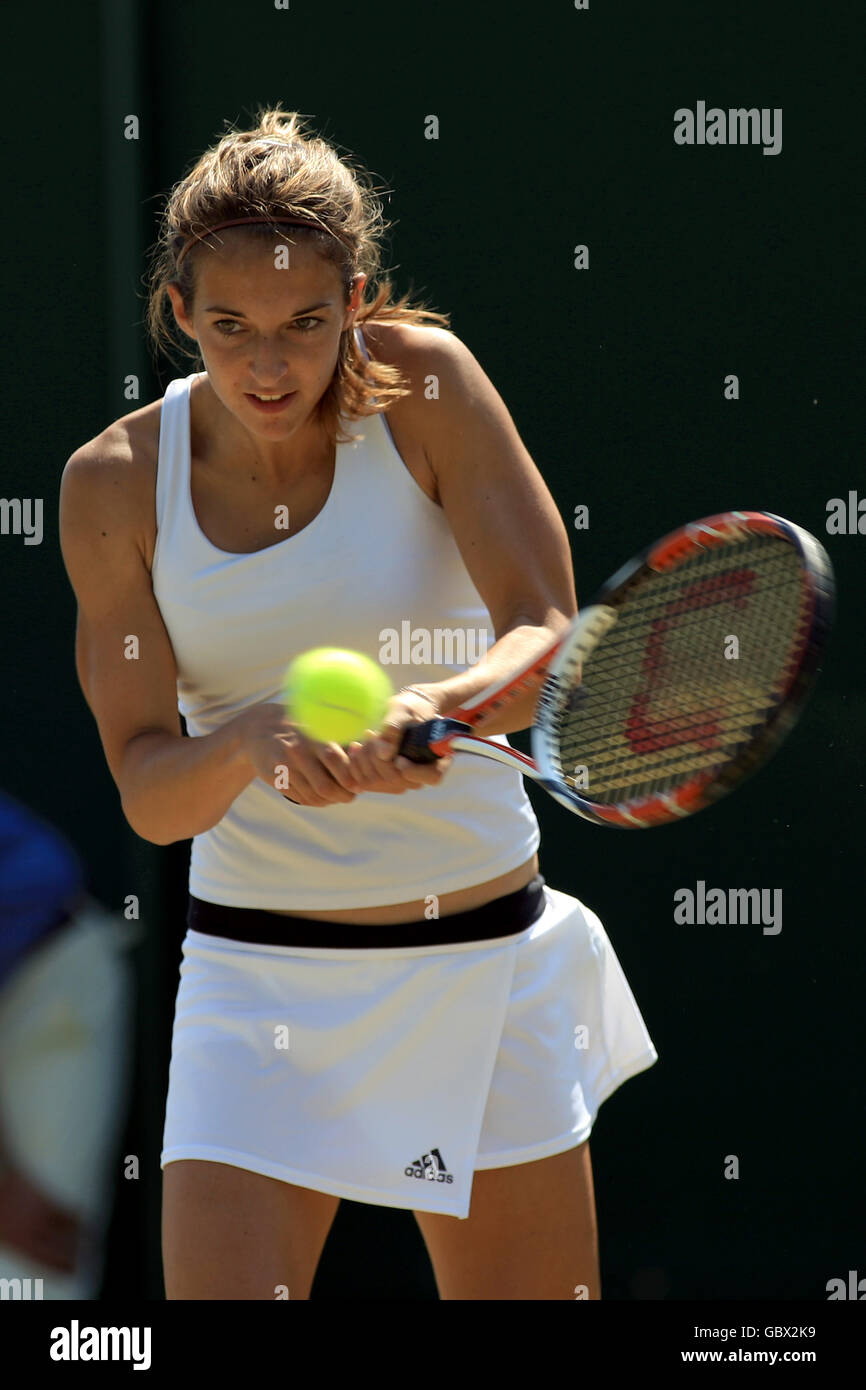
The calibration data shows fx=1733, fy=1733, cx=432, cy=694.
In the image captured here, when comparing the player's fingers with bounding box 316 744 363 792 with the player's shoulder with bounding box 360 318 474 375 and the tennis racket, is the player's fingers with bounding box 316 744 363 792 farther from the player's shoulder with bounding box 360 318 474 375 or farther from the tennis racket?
the player's shoulder with bounding box 360 318 474 375

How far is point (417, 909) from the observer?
2119 mm

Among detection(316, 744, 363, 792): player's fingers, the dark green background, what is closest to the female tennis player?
detection(316, 744, 363, 792): player's fingers

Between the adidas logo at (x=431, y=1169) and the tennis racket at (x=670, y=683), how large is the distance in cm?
45

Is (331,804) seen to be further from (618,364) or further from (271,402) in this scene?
(618,364)

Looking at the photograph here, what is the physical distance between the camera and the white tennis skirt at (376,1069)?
2.06 metres

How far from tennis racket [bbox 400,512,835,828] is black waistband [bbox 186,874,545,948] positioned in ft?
0.59

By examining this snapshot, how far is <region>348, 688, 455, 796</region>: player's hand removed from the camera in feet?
6.30

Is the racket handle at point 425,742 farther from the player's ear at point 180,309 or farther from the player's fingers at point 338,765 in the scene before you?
the player's ear at point 180,309

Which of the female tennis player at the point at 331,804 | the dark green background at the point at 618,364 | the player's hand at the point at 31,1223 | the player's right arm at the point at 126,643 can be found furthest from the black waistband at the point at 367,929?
the dark green background at the point at 618,364

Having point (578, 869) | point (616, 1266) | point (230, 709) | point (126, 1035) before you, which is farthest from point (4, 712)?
Answer: point (616, 1266)

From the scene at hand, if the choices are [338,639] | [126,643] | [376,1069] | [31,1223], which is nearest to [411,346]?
[338,639]

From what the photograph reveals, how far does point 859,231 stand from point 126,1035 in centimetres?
210

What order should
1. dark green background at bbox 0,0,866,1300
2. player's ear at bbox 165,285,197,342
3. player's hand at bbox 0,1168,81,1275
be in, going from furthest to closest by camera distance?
dark green background at bbox 0,0,866,1300
player's ear at bbox 165,285,197,342
player's hand at bbox 0,1168,81,1275

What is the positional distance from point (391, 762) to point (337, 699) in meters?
0.09
